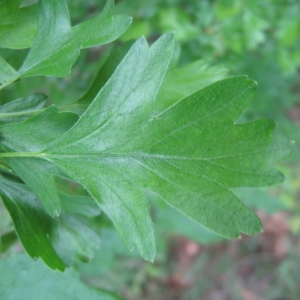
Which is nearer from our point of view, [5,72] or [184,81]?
[5,72]

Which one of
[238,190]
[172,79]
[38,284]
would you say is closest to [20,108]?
[172,79]

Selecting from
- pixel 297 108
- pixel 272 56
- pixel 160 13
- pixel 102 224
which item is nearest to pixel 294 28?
pixel 272 56

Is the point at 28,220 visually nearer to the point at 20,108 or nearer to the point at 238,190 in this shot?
the point at 20,108

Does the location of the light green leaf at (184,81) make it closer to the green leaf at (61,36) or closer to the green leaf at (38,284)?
the green leaf at (61,36)

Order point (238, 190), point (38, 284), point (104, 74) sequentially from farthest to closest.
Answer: point (238, 190)
point (38, 284)
point (104, 74)

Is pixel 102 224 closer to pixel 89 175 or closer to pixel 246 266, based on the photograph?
pixel 89 175

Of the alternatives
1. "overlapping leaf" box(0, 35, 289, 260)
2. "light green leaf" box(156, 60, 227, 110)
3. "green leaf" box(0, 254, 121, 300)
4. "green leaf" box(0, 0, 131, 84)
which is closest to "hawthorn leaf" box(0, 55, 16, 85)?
"green leaf" box(0, 0, 131, 84)

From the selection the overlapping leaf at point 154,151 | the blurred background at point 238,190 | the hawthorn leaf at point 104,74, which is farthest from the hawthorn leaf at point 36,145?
the blurred background at point 238,190
